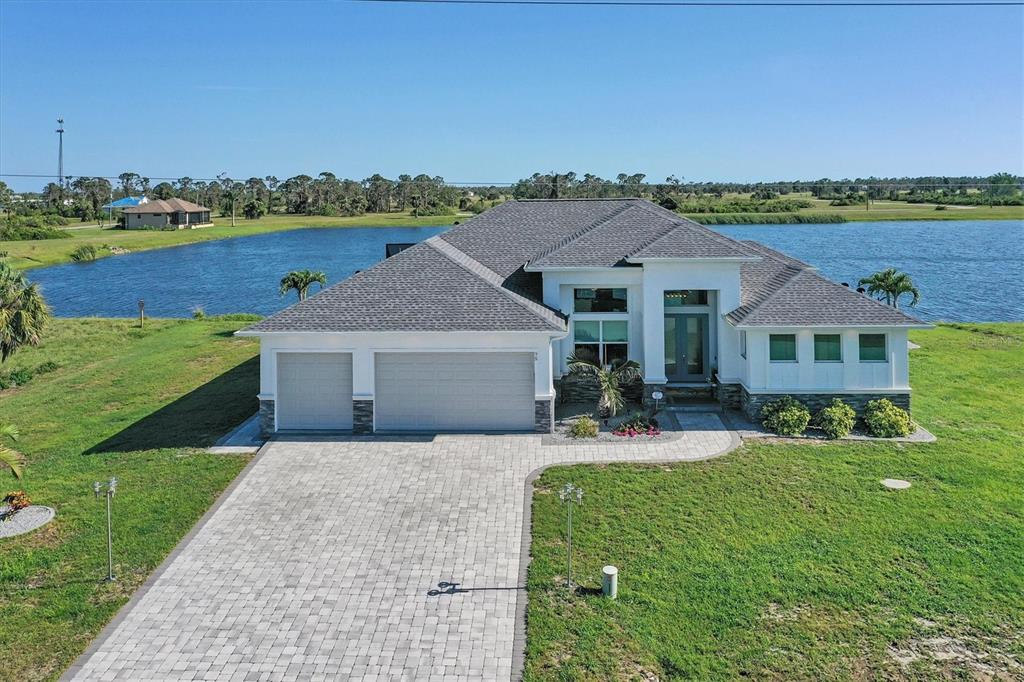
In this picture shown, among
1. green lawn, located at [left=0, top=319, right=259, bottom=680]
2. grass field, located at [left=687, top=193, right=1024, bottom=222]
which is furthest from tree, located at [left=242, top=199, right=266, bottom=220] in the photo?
green lawn, located at [left=0, top=319, right=259, bottom=680]

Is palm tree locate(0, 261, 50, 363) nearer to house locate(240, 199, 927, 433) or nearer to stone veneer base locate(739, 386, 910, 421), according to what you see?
house locate(240, 199, 927, 433)

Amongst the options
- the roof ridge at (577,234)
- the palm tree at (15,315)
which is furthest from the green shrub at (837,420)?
the palm tree at (15,315)

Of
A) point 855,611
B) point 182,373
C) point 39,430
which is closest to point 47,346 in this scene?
point 182,373

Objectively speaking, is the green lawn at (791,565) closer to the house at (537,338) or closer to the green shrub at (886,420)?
the green shrub at (886,420)

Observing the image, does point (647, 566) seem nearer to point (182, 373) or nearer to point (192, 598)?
point (192, 598)

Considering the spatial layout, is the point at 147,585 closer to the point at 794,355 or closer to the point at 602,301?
the point at 602,301

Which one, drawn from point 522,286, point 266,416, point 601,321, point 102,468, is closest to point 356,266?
point 522,286
